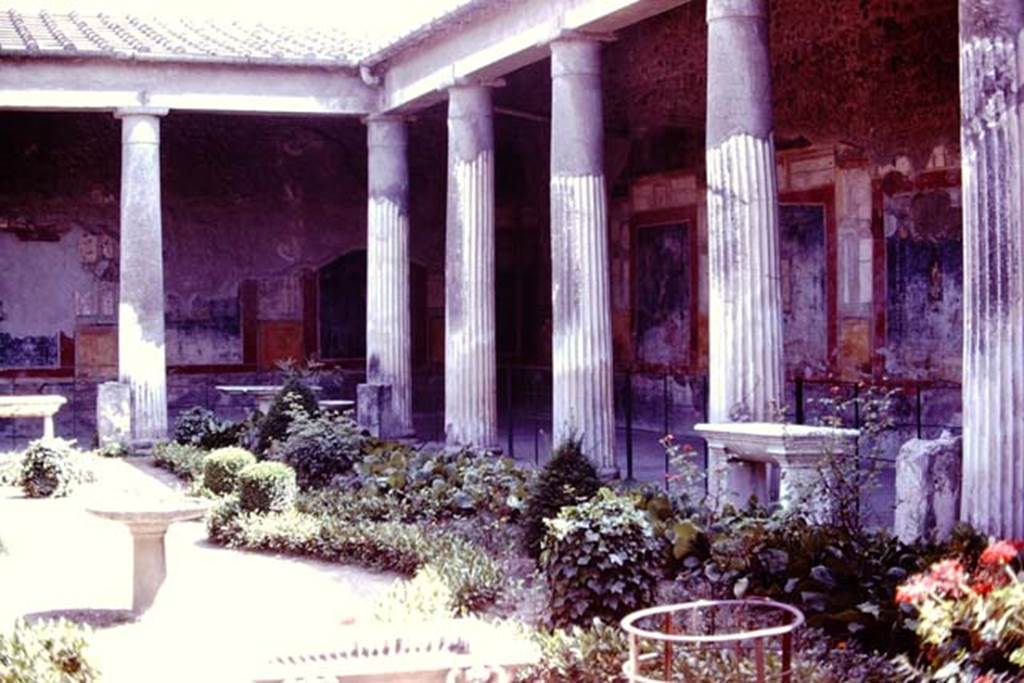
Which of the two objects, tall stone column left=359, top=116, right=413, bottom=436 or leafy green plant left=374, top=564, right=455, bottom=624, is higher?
tall stone column left=359, top=116, right=413, bottom=436

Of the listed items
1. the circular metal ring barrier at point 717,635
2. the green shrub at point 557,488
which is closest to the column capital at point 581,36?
the green shrub at point 557,488

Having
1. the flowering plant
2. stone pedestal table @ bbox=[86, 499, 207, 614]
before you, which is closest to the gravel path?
stone pedestal table @ bbox=[86, 499, 207, 614]

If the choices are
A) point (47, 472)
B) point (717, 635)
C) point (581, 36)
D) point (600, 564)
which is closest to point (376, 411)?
point (47, 472)

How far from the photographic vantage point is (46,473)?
1338 centimetres

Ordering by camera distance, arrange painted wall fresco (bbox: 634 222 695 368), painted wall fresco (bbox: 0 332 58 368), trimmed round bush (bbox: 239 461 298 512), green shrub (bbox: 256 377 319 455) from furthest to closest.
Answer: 1. painted wall fresco (bbox: 0 332 58 368)
2. painted wall fresco (bbox: 634 222 695 368)
3. green shrub (bbox: 256 377 319 455)
4. trimmed round bush (bbox: 239 461 298 512)

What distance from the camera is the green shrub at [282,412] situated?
549 inches

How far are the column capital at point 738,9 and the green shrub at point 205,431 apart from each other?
786cm

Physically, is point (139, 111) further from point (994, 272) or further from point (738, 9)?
point (994, 272)

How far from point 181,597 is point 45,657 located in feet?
8.46

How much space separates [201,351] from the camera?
19578 millimetres

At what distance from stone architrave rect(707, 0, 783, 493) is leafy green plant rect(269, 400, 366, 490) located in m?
4.36

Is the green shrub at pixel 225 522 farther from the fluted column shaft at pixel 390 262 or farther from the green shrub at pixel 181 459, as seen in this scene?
the fluted column shaft at pixel 390 262

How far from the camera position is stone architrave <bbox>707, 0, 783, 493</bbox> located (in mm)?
9516

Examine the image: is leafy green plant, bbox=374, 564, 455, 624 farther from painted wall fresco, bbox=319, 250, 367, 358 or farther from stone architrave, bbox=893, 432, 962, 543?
painted wall fresco, bbox=319, 250, 367, 358
